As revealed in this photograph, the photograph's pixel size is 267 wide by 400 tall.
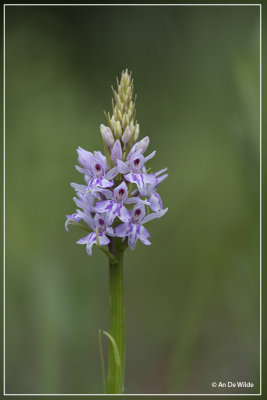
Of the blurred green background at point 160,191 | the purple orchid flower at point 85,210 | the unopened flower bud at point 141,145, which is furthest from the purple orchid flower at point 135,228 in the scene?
the blurred green background at point 160,191

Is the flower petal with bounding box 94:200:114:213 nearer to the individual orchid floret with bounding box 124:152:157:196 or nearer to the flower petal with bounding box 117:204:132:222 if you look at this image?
the flower petal with bounding box 117:204:132:222

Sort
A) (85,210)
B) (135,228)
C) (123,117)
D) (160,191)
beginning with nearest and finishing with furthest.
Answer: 1. (123,117)
2. (135,228)
3. (85,210)
4. (160,191)

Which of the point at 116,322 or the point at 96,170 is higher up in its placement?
the point at 96,170

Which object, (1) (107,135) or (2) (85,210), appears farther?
(2) (85,210)

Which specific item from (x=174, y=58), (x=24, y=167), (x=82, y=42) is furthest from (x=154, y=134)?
(x=24, y=167)

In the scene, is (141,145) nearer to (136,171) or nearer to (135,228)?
(136,171)

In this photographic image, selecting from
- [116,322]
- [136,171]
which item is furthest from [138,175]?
[116,322]
